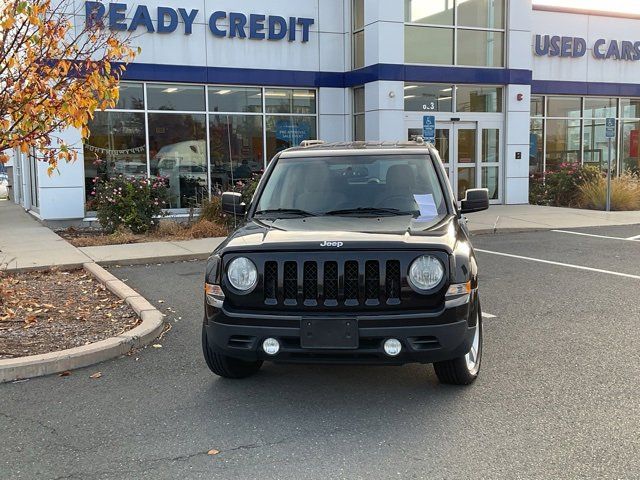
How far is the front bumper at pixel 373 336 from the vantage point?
4.07 meters

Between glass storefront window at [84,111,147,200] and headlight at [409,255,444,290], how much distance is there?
13.1 m

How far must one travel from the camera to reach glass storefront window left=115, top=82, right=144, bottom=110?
16.4 metres

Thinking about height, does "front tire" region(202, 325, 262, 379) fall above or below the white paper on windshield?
below

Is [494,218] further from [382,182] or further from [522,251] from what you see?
[382,182]

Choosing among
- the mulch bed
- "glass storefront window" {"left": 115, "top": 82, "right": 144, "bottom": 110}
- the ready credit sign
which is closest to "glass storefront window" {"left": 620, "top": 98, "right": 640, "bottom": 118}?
the ready credit sign

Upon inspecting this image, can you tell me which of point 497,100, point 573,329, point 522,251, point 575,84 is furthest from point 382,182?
point 575,84

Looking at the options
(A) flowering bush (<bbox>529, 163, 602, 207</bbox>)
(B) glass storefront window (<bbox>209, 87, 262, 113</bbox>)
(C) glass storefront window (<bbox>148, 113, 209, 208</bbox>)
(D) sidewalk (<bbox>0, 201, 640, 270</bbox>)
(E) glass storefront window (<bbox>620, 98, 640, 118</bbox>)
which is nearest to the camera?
(D) sidewalk (<bbox>0, 201, 640, 270</bbox>)

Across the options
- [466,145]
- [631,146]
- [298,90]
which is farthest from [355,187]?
[631,146]

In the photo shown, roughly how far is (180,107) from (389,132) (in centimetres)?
569

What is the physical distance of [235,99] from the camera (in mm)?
17781

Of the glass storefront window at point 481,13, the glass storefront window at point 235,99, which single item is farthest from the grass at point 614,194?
the glass storefront window at point 235,99

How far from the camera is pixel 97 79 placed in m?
6.22

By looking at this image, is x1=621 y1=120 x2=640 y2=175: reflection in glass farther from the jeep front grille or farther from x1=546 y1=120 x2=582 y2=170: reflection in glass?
the jeep front grille

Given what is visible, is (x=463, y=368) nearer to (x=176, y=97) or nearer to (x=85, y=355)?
(x=85, y=355)
